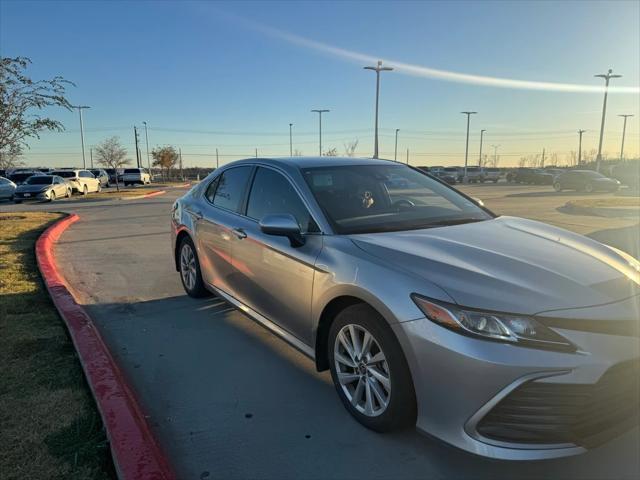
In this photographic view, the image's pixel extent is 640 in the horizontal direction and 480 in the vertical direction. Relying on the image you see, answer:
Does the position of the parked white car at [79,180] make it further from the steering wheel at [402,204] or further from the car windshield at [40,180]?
the steering wheel at [402,204]

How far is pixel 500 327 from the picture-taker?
7.26 ft

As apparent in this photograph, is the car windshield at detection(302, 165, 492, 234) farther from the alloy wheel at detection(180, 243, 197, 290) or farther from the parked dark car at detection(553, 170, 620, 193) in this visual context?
the parked dark car at detection(553, 170, 620, 193)

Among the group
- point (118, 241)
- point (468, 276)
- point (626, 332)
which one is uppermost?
point (468, 276)

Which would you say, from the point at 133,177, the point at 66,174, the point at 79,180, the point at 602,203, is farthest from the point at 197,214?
the point at 133,177

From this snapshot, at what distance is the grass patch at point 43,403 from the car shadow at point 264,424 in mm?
383

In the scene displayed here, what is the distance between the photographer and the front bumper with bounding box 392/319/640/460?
212 centimetres

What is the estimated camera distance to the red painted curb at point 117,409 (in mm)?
2385

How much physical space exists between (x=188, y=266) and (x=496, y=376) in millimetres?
4016

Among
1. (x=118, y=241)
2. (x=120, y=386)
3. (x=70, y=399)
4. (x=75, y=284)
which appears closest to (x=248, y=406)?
(x=120, y=386)

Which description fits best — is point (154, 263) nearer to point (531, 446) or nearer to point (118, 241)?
point (118, 241)

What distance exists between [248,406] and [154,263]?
5.04 meters

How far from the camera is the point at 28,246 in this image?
8.52 metres

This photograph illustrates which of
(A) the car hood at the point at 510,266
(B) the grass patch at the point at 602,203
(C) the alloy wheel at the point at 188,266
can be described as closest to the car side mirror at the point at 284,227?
(A) the car hood at the point at 510,266

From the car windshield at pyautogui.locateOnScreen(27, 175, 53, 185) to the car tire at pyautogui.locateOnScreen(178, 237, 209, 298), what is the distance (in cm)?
2316
